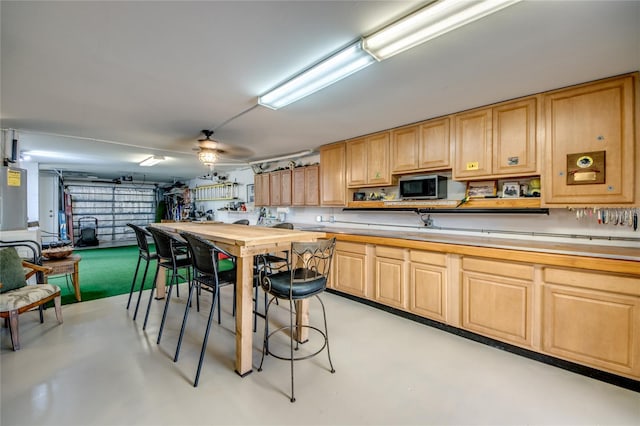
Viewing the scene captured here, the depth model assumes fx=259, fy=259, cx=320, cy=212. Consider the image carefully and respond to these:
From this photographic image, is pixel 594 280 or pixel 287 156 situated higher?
pixel 287 156

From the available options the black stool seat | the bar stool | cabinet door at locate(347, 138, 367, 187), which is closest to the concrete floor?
the bar stool

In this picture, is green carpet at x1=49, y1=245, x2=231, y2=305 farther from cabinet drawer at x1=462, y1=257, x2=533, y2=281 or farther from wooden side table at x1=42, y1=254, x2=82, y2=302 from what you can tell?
cabinet drawer at x1=462, y1=257, x2=533, y2=281

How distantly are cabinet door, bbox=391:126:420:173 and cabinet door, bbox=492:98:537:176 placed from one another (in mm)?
848

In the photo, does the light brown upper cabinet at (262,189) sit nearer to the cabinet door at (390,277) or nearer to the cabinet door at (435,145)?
the cabinet door at (390,277)

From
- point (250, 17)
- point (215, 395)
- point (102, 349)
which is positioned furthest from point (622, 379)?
point (102, 349)

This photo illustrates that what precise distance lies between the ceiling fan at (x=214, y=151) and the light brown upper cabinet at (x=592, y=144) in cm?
375

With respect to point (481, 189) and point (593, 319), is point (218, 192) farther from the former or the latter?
point (593, 319)

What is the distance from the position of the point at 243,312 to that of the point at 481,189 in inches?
110

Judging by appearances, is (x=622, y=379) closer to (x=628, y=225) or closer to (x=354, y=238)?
(x=628, y=225)

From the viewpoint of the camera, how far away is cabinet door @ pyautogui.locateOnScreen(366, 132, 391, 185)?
11.8 ft

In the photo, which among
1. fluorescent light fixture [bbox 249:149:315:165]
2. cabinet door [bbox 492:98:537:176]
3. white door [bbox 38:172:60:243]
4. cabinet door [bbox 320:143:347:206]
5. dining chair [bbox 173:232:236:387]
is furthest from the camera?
white door [bbox 38:172:60:243]

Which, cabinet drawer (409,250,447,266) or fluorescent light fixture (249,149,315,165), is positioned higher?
fluorescent light fixture (249,149,315,165)

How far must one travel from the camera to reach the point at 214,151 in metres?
3.60

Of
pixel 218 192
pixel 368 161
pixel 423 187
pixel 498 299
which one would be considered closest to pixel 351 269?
pixel 423 187
